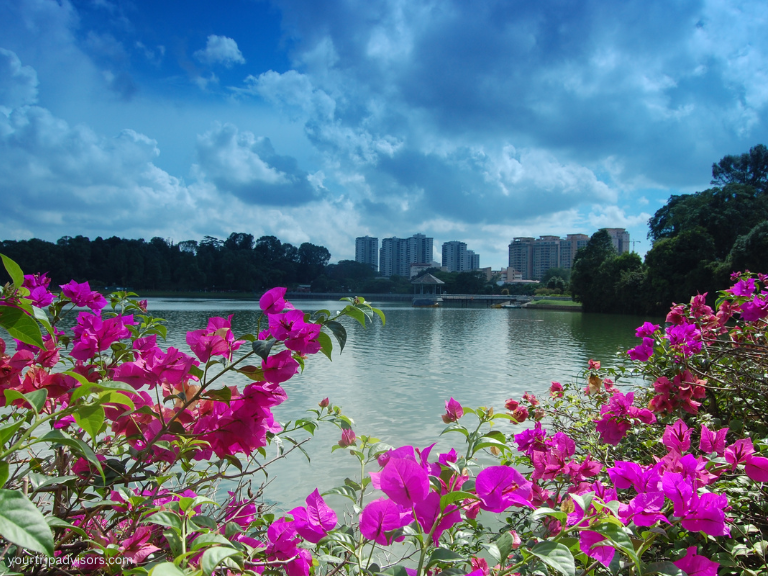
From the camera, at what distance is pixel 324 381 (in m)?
6.83

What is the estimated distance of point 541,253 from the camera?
93250 mm

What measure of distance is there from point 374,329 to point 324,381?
9061mm

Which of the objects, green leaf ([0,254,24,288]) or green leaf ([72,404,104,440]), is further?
green leaf ([0,254,24,288])

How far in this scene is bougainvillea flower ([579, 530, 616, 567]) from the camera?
24.9 inches

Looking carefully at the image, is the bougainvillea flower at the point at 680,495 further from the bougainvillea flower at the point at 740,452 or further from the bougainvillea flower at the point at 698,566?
the bougainvillea flower at the point at 740,452

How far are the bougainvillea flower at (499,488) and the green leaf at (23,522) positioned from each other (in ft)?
1.62

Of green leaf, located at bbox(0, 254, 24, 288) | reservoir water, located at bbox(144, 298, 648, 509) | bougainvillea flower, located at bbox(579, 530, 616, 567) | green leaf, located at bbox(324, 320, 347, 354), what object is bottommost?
reservoir water, located at bbox(144, 298, 648, 509)

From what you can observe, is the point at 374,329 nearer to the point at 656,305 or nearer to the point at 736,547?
the point at 736,547

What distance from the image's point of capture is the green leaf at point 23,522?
394 mm

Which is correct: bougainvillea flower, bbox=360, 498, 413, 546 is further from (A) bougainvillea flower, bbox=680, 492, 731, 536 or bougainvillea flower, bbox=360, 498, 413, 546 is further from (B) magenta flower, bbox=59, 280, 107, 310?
(B) magenta flower, bbox=59, 280, 107, 310

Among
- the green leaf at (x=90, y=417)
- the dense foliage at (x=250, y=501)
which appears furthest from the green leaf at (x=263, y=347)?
the green leaf at (x=90, y=417)

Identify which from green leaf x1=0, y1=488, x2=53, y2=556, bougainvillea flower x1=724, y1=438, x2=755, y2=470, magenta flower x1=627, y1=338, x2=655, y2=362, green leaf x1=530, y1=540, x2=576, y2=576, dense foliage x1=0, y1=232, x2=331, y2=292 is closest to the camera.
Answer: green leaf x1=0, y1=488, x2=53, y2=556

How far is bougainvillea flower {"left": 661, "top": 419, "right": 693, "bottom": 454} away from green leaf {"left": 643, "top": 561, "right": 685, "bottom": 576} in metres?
0.33

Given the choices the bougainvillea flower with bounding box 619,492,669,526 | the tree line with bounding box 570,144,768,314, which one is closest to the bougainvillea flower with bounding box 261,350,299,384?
the bougainvillea flower with bounding box 619,492,669,526
